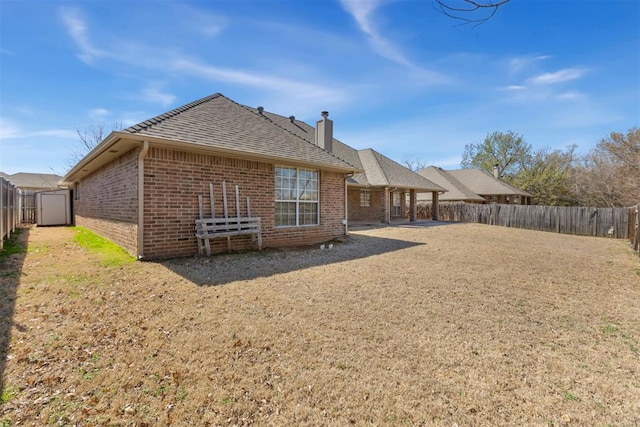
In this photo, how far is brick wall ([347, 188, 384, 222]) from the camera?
19.6 m

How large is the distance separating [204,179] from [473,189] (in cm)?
3047

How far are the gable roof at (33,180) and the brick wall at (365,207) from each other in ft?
117

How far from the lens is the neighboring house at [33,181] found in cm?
3370

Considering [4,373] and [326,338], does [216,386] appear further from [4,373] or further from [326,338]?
[4,373]

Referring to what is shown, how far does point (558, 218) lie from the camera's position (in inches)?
693

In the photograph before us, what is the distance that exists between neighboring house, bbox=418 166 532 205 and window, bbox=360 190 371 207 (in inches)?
362

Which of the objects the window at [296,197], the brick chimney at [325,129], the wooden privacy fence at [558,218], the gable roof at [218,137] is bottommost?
the wooden privacy fence at [558,218]

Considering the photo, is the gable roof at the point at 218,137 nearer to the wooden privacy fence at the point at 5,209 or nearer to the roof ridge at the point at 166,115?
the roof ridge at the point at 166,115

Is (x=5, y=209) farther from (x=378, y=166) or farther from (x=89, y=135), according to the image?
(x=89, y=135)

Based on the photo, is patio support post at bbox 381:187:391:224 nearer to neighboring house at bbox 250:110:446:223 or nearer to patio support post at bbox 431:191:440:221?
neighboring house at bbox 250:110:446:223

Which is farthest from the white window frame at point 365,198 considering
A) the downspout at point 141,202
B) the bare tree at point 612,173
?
the bare tree at point 612,173

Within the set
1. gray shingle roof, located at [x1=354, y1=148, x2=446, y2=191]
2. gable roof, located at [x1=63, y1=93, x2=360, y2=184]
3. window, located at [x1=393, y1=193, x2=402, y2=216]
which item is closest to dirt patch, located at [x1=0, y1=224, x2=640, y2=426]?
gable roof, located at [x1=63, y1=93, x2=360, y2=184]

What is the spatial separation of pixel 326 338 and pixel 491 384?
1.71 metres

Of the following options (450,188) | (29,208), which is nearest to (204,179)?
(29,208)
